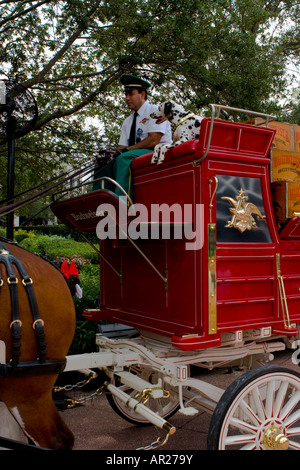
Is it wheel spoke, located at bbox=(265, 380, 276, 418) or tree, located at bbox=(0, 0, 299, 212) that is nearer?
wheel spoke, located at bbox=(265, 380, 276, 418)

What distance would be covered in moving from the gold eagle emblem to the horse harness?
1423mm

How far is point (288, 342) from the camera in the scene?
353 cm

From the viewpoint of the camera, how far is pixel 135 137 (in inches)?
149

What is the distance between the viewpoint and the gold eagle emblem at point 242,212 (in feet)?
9.81

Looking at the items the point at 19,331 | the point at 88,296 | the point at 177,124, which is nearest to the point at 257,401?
the point at 19,331

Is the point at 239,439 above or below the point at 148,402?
above

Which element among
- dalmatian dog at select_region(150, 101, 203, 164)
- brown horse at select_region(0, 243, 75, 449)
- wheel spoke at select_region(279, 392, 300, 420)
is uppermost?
dalmatian dog at select_region(150, 101, 203, 164)

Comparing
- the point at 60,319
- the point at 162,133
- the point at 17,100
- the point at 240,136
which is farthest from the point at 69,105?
the point at 60,319

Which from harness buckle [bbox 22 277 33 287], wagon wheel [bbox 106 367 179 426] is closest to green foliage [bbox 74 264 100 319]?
wagon wheel [bbox 106 367 179 426]

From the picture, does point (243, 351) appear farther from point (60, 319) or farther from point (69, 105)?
point (69, 105)

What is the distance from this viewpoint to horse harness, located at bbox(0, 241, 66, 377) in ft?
7.07

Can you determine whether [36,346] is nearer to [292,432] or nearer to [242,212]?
[242,212]

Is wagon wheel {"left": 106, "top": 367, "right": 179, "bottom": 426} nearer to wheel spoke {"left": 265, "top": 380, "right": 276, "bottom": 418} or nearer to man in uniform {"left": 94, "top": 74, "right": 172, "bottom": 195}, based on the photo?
wheel spoke {"left": 265, "top": 380, "right": 276, "bottom": 418}

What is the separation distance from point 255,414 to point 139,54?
17.7ft
